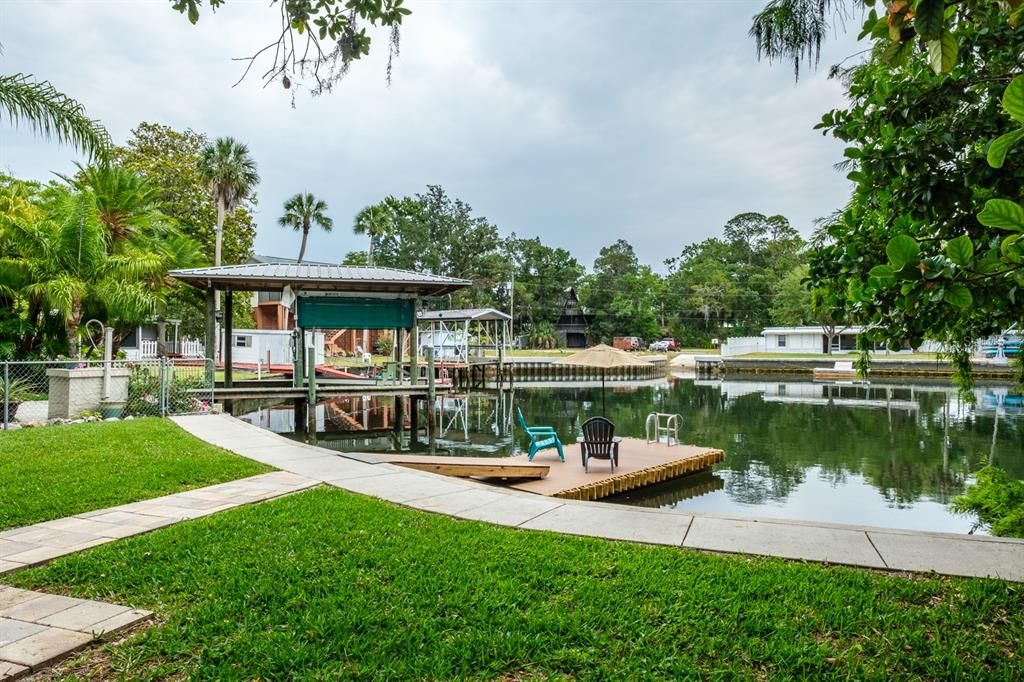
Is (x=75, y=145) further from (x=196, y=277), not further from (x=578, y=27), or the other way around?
(x=196, y=277)

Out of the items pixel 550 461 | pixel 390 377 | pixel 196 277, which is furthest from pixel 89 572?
pixel 390 377

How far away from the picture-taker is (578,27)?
727cm

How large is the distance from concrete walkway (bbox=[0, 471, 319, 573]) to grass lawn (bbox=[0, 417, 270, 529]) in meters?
0.25

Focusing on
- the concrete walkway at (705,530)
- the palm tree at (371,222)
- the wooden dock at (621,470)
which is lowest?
the wooden dock at (621,470)

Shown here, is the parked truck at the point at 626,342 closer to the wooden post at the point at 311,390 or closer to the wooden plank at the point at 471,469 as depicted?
the wooden post at the point at 311,390

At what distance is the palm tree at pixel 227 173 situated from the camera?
2756 cm

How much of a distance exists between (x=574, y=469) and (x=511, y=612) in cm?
753

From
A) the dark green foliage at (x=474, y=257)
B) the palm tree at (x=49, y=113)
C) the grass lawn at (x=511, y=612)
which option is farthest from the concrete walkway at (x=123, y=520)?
the dark green foliage at (x=474, y=257)

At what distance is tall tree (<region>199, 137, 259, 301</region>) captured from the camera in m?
27.5

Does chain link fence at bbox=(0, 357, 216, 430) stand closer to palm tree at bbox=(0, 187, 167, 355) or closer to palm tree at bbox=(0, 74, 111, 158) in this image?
palm tree at bbox=(0, 187, 167, 355)

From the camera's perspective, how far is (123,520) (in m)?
5.39

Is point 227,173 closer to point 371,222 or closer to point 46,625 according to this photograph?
point 371,222

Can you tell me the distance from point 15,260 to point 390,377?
990cm

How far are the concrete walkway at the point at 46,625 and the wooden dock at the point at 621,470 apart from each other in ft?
20.2
